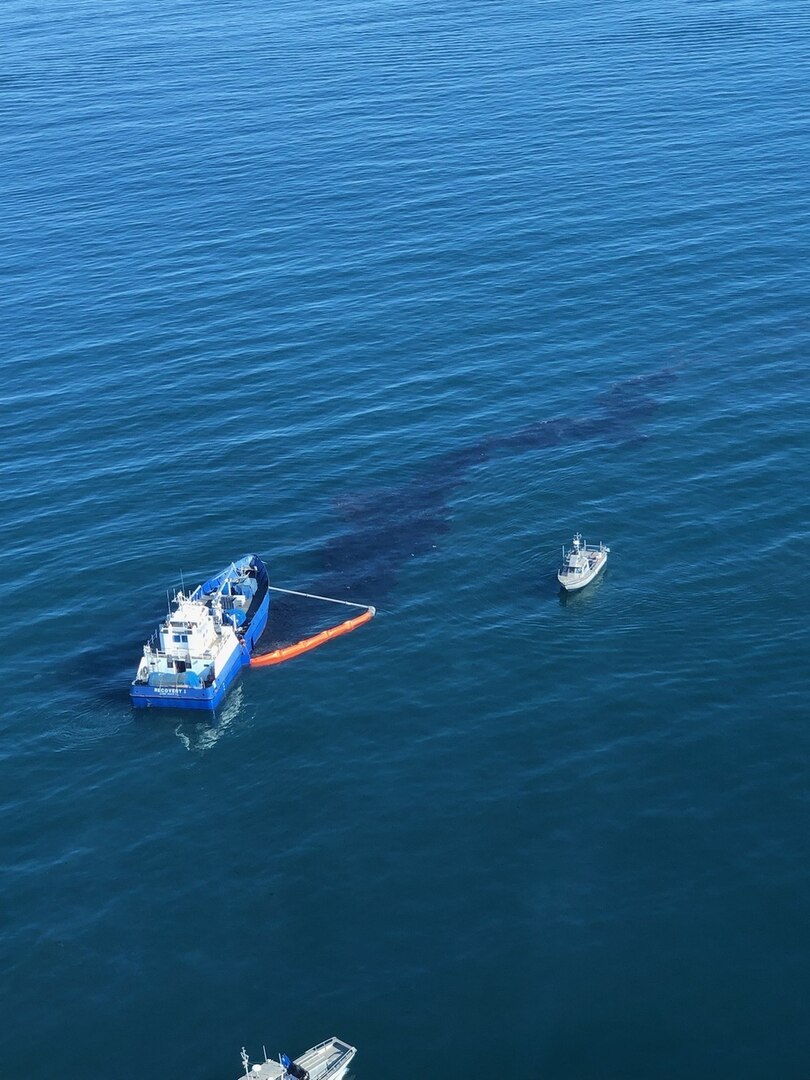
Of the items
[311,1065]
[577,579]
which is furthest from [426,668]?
[311,1065]

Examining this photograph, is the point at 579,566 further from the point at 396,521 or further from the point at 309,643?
the point at 309,643

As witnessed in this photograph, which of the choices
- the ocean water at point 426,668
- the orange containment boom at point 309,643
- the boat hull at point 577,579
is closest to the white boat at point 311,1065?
the ocean water at point 426,668

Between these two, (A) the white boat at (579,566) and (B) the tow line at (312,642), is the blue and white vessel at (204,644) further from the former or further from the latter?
(A) the white boat at (579,566)

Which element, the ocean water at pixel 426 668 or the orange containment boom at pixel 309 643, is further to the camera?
the orange containment boom at pixel 309 643

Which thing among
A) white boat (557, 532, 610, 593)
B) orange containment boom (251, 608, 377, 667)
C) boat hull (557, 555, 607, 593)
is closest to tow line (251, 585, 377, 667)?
orange containment boom (251, 608, 377, 667)

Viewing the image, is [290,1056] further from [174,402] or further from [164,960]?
[174,402]

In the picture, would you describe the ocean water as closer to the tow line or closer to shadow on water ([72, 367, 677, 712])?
shadow on water ([72, 367, 677, 712])
